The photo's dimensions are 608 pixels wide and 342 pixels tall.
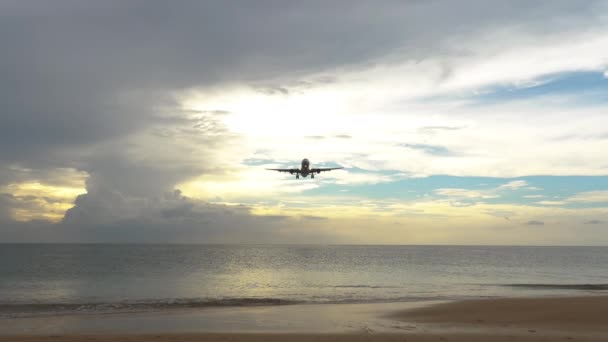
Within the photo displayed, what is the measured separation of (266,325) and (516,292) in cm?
3458

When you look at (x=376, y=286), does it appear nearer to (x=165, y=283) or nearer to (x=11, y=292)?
(x=165, y=283)

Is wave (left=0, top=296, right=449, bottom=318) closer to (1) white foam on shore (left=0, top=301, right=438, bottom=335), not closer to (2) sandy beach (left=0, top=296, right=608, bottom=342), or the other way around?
(1) white foam on shore (left=0, top=301, right=438, bottom=335)

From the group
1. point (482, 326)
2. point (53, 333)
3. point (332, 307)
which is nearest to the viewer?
point (53, 333)

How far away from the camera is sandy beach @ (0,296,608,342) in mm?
24750

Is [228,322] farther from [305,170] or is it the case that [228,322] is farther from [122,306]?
[305,170]

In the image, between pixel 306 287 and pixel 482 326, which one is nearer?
pixel 482 326

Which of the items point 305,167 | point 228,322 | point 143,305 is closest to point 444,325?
point 228,322

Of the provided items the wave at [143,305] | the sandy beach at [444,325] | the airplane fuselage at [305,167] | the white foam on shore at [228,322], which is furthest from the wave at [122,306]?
the airplane fuselage at [305,167]

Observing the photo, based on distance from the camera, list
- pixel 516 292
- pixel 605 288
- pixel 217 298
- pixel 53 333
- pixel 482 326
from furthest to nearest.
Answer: pixel 605 288
pixel 516 292
pixel 217 298
pixel 482 326
pixel 53 333

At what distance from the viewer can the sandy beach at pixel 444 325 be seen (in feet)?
81.2

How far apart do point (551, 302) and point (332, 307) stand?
18048 millimetres

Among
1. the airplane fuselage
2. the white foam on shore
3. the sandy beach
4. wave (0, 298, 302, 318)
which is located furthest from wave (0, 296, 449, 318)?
the airplane fuselage

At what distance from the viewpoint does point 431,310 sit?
1403 inches

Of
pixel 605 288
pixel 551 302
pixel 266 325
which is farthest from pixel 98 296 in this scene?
pixel 605 288
